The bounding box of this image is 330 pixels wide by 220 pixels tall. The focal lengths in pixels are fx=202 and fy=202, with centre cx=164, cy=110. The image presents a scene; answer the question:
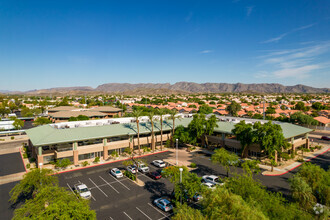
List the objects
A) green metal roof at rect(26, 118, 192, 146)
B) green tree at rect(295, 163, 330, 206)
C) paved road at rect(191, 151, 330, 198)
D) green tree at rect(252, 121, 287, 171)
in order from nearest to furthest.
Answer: green tree at rect(295, 163, 330, 206)
paved road at rect(191, 151, 330, 198)
green tree at rect(252, 121, 287, 171)
green metal roof at rect(26, 118, 192, 146)

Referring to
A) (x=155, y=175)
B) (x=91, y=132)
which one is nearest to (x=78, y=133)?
(x=91, y=132)

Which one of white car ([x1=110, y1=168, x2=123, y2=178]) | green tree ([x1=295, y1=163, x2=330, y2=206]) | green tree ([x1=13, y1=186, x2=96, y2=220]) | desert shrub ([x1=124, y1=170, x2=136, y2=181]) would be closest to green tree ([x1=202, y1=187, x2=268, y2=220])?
green tree ([x1=13, y1=186, x2=96, y2=220])

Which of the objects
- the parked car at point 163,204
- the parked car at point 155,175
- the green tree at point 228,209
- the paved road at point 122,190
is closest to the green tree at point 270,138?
the paved road at point 122,190

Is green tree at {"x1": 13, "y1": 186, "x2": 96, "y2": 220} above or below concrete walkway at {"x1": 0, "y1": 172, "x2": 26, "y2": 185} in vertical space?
above

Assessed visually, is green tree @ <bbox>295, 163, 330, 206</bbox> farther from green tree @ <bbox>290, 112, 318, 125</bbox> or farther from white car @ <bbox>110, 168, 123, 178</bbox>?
green tree @ <bbox>290, 112, 318, 125</bbox>

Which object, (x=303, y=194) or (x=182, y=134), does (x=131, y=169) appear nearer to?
(x=182, y=134)

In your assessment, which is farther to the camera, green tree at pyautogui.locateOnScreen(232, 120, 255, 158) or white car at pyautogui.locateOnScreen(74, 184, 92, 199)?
green tree at pyautogui.locateOnScreen(232, 120, 255, 158)

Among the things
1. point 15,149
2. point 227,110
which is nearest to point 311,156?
point 227,110
